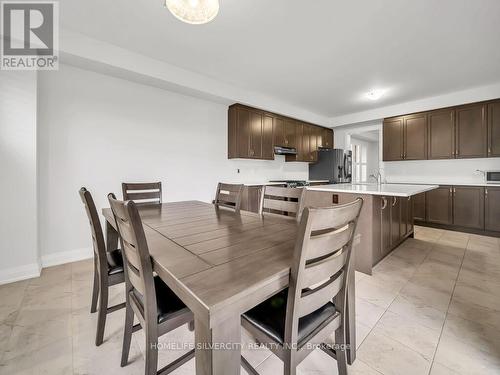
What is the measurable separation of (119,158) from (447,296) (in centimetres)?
391

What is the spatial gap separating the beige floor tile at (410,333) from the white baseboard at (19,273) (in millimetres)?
3180

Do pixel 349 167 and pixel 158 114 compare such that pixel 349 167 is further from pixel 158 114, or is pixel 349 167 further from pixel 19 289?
pixel 19 289

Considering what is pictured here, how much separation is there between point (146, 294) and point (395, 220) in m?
3.13

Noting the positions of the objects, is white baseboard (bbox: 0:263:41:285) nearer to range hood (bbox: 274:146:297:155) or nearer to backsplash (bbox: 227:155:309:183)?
backsplash (bbox: 227:155:309:183)

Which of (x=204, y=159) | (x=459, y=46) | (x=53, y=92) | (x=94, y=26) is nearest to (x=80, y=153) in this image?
(x=53, y=92)

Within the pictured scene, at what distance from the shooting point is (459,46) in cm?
251

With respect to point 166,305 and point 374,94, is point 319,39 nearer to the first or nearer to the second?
point 374,94

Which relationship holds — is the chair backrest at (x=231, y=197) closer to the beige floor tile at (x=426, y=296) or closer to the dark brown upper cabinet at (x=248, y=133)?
the beige floor tile at (x=426, y=296)

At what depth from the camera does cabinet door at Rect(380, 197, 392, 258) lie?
2.54 m

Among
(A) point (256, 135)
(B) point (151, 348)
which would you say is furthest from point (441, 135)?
(B) point (151, 348)

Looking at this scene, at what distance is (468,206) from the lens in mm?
3742

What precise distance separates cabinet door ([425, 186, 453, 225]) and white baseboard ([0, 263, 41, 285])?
19.7 feet

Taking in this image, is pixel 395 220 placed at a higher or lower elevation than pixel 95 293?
higher

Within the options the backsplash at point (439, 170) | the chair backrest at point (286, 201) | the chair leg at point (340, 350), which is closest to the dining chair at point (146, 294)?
the chair leg at point (340, 350)
